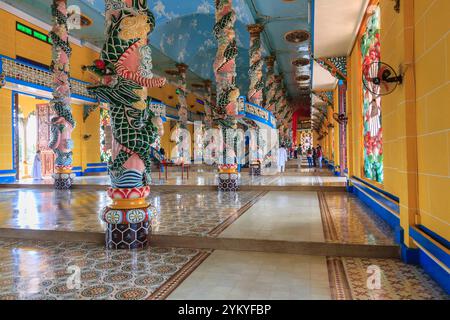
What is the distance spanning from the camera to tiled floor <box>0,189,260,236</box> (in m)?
4.21

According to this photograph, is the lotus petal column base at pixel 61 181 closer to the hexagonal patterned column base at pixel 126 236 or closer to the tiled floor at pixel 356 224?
the hexagonal patterned column base at pixel 126 236

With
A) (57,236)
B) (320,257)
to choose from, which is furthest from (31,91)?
(320,257)

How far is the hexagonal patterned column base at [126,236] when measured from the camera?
3598 mm

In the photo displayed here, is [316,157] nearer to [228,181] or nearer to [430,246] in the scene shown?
[228,181]

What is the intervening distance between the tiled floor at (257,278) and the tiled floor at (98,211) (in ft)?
2.65

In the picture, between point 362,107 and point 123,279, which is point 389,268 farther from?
point 362,107

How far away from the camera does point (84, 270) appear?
291 cm

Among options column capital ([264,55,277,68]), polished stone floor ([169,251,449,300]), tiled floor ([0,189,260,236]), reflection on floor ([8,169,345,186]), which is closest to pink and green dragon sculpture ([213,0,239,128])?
reflection on floor ([8,169,345,186])

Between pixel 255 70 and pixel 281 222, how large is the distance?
869cm

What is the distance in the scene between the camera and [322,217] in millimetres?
4637

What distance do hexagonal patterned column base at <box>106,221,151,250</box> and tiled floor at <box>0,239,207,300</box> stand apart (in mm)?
136

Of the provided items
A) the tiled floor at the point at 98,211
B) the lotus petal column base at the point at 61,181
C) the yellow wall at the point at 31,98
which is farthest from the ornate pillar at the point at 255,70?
the lotus petal column base at the point at 61,181

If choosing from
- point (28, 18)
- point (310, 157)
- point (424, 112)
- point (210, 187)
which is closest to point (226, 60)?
point (210, 187)

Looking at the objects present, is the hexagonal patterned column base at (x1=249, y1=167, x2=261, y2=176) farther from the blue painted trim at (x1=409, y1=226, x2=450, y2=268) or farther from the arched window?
the blue painted trim at (x1=409, y1=226, x2=450, y2=268)
